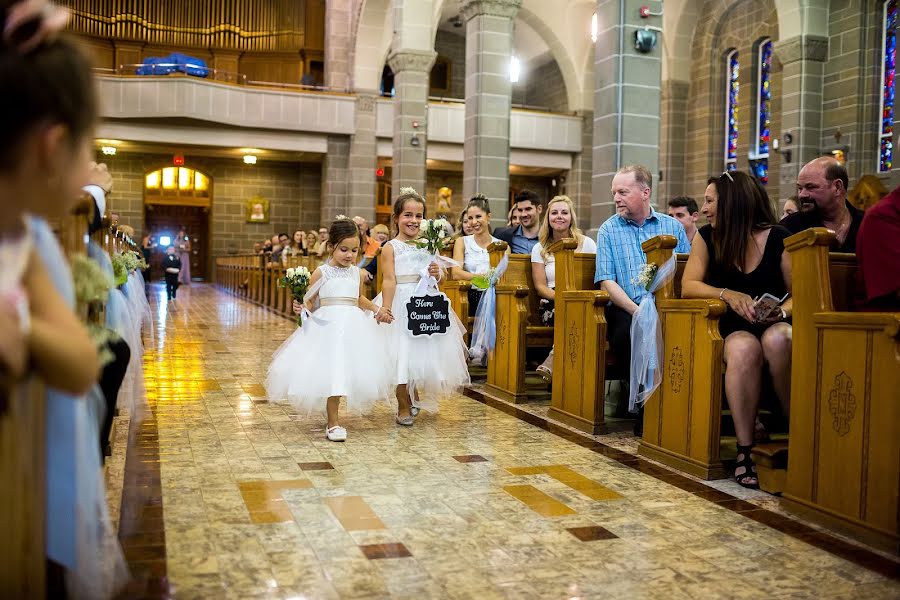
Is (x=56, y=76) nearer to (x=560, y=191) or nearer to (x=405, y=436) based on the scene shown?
(x=405, y=436)

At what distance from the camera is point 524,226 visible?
7316 millimetres

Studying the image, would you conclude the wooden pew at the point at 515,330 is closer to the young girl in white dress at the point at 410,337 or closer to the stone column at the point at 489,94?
the young girl in white dress at the point at 410,337

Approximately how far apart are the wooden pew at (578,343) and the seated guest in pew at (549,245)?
1.49 ft

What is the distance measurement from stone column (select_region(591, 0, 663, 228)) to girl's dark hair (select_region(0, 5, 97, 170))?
7224 millimetres

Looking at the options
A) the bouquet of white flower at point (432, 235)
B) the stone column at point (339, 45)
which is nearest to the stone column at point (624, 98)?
the bouquet of white flower at point (432, 235)

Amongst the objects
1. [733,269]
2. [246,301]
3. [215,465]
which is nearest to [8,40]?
[215,465]

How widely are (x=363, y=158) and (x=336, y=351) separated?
16475 mm

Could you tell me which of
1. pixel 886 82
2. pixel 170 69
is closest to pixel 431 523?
pixel 886 82

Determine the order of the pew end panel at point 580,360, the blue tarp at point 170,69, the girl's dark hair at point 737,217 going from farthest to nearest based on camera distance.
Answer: the blue tarp at point 170,69
the pew end panel at point 580,360
the girl's dark hair at point 737,217

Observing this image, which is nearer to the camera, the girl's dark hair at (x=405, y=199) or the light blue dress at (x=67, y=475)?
the light blue dress at (x=67, y=475)

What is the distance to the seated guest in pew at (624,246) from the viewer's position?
5.29 metres

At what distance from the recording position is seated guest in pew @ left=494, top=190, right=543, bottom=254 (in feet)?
23.4

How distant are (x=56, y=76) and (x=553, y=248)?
436cm

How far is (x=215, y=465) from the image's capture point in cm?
414
